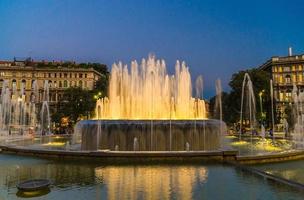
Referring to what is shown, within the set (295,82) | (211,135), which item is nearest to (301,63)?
(295,82)

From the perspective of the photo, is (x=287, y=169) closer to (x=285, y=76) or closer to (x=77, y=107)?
(x=77, y=107)

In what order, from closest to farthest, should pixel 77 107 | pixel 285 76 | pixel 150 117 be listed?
1. pixel 150 117
2. pixel 77 107
3. pixel 285 76

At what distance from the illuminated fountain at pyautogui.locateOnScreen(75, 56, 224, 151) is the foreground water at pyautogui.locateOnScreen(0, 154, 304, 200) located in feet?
14.0

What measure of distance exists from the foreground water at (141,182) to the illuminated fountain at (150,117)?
428 cm

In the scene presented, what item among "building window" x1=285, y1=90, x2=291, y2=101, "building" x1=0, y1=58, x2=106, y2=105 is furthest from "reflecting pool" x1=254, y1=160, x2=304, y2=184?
"building" x1=0, y1=58, x2=106, y2=105

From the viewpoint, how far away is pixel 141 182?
1308 centimetres

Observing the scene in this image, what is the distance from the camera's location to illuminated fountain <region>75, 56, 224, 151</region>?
70.9 ft

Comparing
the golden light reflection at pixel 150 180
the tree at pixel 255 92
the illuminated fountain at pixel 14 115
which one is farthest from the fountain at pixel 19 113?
the tree at pixel 255 92

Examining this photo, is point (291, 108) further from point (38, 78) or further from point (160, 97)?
point (38, 78)

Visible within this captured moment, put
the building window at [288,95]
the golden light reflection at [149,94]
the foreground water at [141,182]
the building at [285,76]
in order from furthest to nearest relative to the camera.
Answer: the building window at [288,95] → the building at [285,76] → the golden light reflection at [149,94] → the foreground water at [141,182]

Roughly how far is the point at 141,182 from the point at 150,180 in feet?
1.63

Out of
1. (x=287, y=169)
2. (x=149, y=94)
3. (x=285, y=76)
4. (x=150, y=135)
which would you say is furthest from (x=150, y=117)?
(x=285, y=76)

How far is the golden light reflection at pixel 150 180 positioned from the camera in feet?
36.6

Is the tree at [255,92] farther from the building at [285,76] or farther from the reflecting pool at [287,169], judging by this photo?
the reflecting pool at [287,169]
